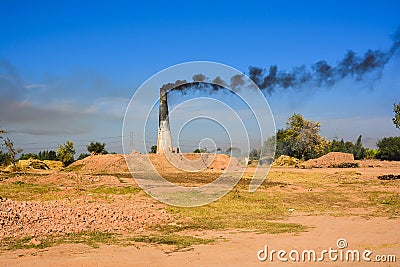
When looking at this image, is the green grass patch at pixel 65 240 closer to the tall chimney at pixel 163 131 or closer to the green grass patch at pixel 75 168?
the green grass patch at pixel 75 168

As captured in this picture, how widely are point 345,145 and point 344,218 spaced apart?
61796mm

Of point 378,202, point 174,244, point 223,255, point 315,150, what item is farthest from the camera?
point 315,150

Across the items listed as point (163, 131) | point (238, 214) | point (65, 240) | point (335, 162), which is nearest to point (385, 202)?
point (238, 214)

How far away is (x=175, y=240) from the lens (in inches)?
393

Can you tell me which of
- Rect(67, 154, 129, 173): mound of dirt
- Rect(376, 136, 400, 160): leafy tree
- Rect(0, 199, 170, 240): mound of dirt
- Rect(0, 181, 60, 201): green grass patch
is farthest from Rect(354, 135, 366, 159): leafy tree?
Rect(0, 199, 170, 240): mound of dirt

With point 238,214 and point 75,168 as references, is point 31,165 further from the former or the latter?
point 238,214

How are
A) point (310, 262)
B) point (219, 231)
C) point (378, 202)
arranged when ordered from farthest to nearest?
point (378, 202) → point (219, 231) → point (310, 262)

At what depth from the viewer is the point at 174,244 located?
9508mm

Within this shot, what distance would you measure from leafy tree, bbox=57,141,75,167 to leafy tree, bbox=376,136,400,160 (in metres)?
43.2

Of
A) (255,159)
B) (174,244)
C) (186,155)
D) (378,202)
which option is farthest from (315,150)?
(174,244)

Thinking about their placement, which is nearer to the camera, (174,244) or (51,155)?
A: (174,244)

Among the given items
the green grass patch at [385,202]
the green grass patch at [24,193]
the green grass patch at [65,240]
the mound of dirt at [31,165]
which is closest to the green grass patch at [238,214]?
the green grass patch at [65,240]

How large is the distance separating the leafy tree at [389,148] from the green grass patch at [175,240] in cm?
5614

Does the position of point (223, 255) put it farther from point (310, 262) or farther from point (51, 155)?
point (51, 155)
